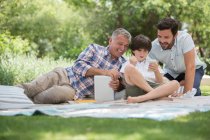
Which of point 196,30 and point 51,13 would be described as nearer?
point 196,30

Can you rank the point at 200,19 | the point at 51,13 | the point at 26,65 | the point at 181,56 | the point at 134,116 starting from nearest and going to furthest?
1. the point at 134,116
2. the point at 181,56
3. the point at 26,65
4. the point at 200,19
5. the point at 51,13

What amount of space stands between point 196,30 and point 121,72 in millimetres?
12274

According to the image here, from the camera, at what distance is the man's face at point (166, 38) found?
15.9ft

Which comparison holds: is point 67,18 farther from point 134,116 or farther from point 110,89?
point 134,116

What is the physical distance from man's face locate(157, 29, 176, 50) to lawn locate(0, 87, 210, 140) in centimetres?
177

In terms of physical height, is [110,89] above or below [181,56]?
below

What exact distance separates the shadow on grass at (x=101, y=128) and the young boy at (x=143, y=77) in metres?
1.22

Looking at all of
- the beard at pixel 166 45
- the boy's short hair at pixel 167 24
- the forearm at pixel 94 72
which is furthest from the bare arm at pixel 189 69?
the forearm at pixel 94 72

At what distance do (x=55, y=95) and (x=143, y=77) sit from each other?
0.91 metres

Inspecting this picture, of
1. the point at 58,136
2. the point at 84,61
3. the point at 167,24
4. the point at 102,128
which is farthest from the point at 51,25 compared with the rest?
the point at 58,136

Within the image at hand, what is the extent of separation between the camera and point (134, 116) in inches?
127

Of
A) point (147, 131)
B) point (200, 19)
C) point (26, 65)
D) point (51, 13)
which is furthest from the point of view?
point (51, 13)

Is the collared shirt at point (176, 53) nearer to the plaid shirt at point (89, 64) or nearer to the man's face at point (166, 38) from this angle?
the man's face at point (166, 38)

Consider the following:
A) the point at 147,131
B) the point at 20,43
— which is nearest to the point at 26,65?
the point at 20,43
